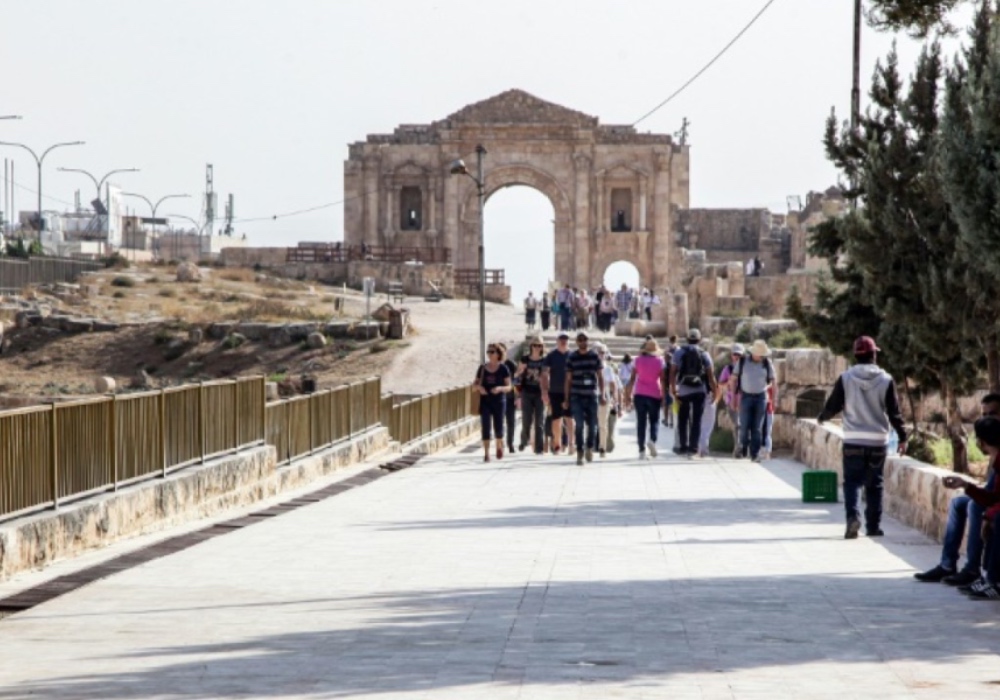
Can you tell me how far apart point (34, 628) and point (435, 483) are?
415 inches

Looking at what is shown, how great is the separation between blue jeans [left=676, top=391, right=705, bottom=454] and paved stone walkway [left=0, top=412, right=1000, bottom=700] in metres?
8.37

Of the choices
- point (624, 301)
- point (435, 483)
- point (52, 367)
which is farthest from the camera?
point (624, 301)

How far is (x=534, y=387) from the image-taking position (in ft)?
76.8

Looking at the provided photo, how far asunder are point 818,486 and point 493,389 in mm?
6886

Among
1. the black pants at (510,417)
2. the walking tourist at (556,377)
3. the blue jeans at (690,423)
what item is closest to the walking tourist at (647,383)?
the blue jeans at (690,423)

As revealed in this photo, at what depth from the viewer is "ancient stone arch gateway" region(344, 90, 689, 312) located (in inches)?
3469

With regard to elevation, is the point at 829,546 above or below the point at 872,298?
below

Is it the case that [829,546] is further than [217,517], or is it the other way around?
[217,517]

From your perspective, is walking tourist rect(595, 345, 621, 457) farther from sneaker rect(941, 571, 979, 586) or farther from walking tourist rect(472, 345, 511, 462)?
sneaker rect(941, 571, 979, 586)

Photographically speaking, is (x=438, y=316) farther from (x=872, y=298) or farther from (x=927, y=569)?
(x=927, y=569)

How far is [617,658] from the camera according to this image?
781 centimetres

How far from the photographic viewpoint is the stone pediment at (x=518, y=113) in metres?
88.6

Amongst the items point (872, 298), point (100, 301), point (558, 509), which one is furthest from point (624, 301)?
point (558, 509)

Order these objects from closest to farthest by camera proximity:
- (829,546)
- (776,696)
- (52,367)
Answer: (776,696) → (829,546) → (52,367)
